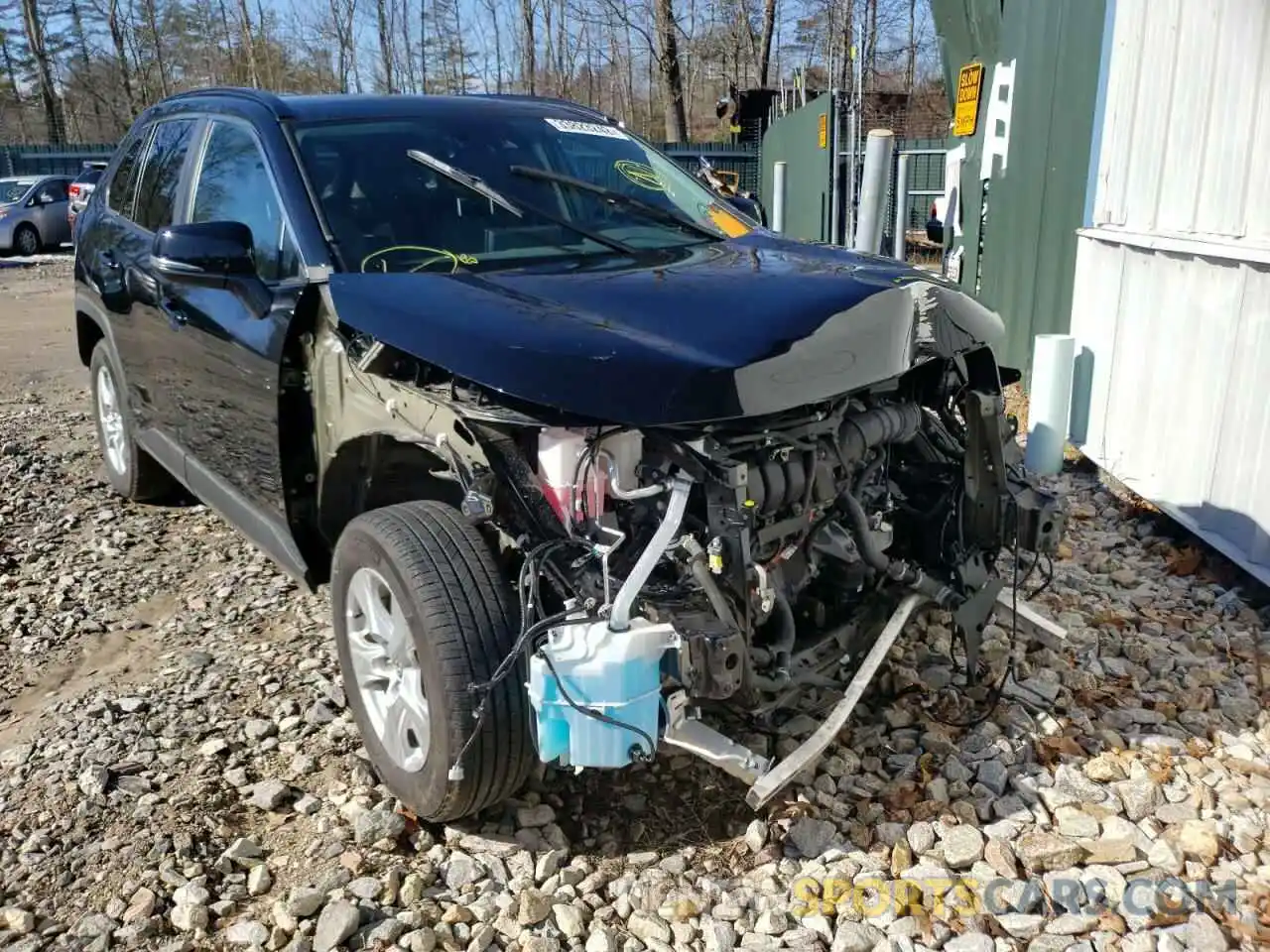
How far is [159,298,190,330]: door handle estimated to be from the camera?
3989 millimetres

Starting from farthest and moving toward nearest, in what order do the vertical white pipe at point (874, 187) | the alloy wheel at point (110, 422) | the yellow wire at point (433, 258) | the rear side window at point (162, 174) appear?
the vertical white pipe at point (874, 187), the alloy wheel at point (110, 422), the rear side window at point (162, 174), the yellow wire at point (433, 258)

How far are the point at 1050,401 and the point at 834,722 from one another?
3.56 meters

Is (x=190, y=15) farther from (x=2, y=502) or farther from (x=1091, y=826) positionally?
(x=1091, y=826)

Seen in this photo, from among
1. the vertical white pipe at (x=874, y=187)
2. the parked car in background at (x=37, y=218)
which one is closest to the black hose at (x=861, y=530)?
the vertical white pipe at (x=874, y=187)

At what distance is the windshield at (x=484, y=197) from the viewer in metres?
3.38

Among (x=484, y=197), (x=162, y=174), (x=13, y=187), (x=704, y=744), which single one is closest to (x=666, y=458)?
(x=704, y=744)

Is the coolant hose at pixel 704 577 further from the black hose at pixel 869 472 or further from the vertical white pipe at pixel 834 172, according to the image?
the vertical white pipe at pixel 834 172

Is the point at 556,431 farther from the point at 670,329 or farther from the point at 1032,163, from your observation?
the point at 1032,163

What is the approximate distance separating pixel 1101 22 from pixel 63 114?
48365mm

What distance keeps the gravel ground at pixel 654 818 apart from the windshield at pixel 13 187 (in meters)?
21.8

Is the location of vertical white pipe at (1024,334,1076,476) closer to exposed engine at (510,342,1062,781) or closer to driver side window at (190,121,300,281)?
exposed engine at (510,342,1062,781)

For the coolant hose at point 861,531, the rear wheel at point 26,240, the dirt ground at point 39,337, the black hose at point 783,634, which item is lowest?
the dirt ground at point 39,337

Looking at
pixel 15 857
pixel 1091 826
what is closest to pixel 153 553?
pixel 15 857

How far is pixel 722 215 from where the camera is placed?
4.17 meters
